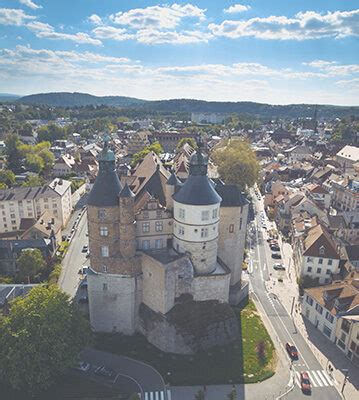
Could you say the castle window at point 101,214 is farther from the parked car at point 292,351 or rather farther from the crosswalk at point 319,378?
the crosswalk at point 319,378

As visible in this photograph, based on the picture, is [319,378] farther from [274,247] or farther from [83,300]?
[274,247]

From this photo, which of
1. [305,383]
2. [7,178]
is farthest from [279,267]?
[7,178]

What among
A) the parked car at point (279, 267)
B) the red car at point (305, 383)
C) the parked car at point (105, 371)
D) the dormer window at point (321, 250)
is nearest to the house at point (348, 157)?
the parked car at point (279, 267)

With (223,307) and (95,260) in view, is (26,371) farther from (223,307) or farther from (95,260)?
(223,307)

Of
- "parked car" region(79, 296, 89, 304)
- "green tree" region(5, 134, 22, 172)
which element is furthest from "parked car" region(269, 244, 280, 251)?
"green tree" region(5, 134, 22, 172)

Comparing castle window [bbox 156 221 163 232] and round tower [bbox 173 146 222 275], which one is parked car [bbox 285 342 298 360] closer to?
round tower [bbox 173 146 222 275]

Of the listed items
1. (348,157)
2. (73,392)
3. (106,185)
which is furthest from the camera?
(348,157)
